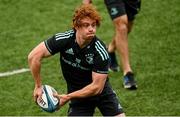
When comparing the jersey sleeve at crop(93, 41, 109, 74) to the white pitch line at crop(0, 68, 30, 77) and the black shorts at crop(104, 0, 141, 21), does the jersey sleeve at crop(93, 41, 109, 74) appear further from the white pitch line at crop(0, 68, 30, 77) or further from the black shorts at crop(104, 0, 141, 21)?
the white pitch line at crop(0, 68, 30, 77)

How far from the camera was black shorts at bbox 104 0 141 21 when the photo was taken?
927cm

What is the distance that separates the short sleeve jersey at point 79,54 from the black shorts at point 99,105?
0.32 m

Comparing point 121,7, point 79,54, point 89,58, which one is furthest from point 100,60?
point 121,7

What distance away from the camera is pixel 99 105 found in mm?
7125

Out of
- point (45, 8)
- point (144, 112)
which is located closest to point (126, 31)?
point (144, 112)

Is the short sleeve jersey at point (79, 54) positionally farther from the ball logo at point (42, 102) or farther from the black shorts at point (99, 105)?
the ball logo at point (42, 102)

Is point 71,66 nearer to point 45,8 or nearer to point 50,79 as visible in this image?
point 50,79

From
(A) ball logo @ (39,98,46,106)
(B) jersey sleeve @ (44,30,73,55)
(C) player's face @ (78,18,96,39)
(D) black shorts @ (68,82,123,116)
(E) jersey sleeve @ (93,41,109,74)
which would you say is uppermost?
(C) player's face @ (78,18,96,39)

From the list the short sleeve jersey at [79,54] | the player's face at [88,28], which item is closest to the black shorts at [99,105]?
the short sleeve jersey at [79,54]

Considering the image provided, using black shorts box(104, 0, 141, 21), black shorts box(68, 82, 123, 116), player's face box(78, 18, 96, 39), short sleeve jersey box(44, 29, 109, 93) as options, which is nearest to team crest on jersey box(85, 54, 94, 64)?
short sleeve jersey box(44, 29, 109, 93)

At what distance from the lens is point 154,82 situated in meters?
9.48

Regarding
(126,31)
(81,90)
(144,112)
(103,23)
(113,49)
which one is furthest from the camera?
(103,23)

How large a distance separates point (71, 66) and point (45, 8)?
676cm

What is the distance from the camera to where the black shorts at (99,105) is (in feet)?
23.2
